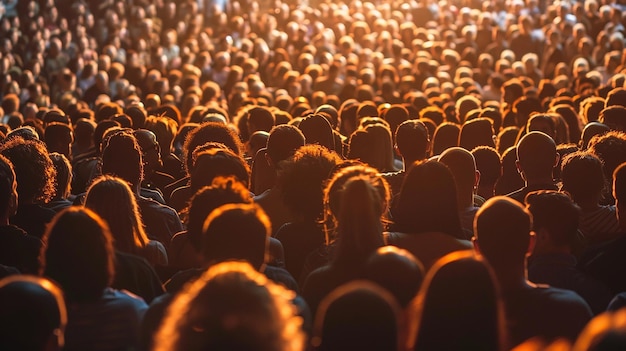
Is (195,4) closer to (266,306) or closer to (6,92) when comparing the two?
(6,92)

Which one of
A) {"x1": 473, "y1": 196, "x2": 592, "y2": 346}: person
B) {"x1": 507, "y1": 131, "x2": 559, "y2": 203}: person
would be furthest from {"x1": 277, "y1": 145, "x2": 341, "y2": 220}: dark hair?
{"x1": 473, "y1": 196, "x2": 592, "y2": 346}: person

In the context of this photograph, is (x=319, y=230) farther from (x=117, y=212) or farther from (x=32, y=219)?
(x=32, y=219)

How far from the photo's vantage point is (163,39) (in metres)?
29.3

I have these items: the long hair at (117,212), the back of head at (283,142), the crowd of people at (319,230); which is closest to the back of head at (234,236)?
the crowd of people at (319,230)

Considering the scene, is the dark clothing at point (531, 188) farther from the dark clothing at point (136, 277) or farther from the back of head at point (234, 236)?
the back of head at point (234, 236)

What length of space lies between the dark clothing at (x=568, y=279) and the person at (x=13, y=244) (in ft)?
9.32

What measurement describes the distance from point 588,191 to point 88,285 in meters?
3.81

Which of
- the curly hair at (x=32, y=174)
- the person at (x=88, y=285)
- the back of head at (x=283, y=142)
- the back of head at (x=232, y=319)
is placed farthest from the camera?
the back of head at (x=283, y=142)

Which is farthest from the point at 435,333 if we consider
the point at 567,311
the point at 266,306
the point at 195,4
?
the point at 195,4

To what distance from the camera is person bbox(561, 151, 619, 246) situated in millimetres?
7617

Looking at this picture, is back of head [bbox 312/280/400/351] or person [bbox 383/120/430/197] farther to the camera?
person [bbox 383/120/430/197]

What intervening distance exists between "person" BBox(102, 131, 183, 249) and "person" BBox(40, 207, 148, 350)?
2747mm

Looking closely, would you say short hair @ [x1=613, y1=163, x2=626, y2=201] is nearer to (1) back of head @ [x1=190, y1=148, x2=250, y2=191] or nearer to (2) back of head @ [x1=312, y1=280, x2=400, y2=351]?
(1) back of head @ [x1=190, y1=148, x2=250, y2=191]

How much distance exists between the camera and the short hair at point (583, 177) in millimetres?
7629
